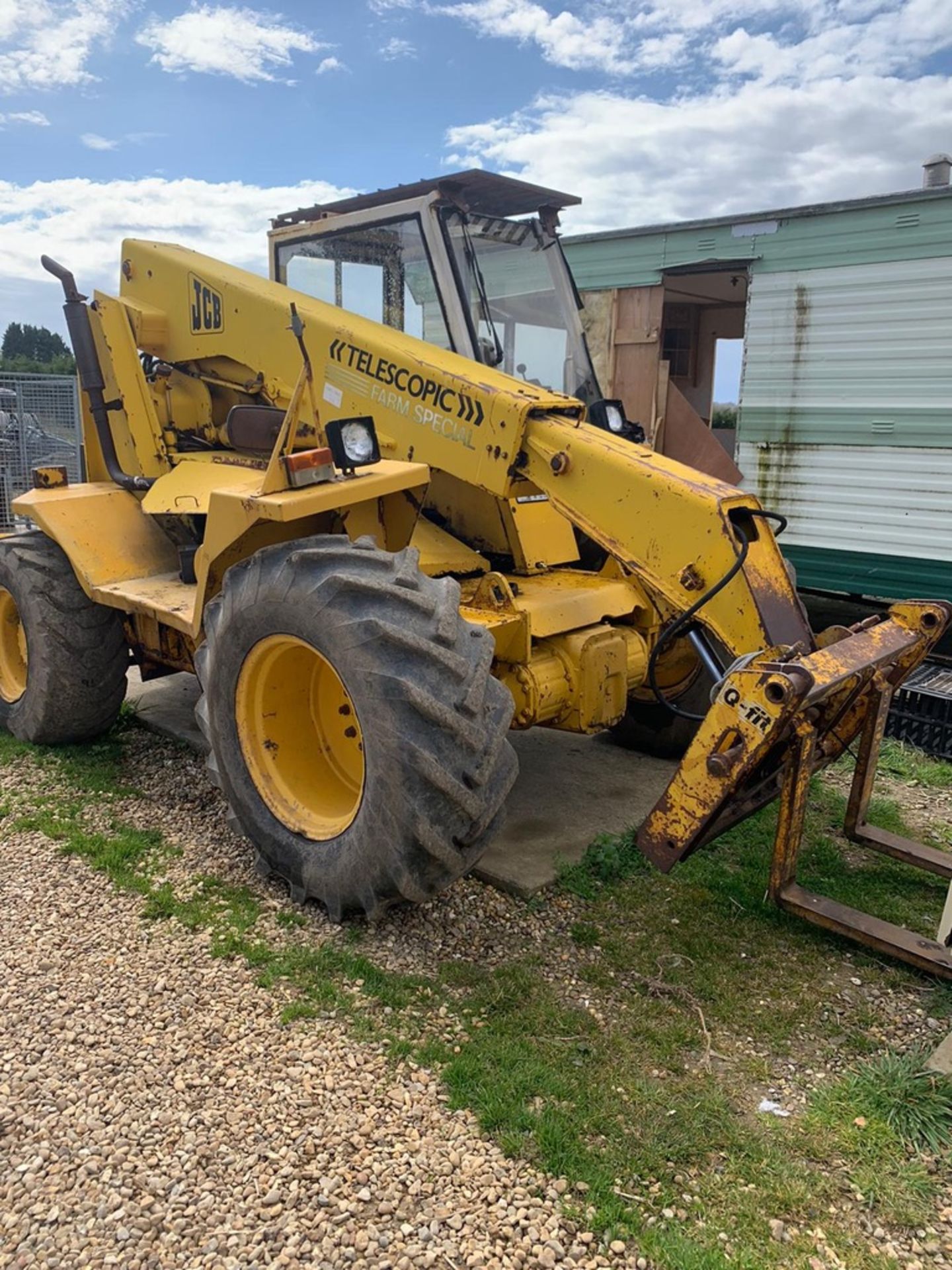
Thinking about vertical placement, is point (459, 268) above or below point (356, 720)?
above

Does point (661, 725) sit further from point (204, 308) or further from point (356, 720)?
point (204, 308)

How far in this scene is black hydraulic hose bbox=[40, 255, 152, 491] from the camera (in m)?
5.66

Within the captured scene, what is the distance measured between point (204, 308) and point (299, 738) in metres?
2.68

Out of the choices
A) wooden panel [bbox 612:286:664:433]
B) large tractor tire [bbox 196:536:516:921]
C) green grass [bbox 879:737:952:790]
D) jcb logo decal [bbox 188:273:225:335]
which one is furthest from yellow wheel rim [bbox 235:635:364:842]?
wooden panel [bbox 612:286:664:433]

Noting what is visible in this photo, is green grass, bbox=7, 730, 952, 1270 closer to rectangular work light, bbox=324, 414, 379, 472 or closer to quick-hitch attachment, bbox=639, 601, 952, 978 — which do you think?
quick-hitch attachment, bbox=639, 601, 952, 978

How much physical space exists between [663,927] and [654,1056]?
2.77ft

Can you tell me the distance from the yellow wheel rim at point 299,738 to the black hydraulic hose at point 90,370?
85.8 inches

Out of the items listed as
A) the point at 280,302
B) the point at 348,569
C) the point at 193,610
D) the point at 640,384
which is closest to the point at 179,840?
the point at 193,610

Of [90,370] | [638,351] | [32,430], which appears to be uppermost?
[638,351]

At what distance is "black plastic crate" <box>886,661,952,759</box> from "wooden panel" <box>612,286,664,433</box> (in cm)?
422

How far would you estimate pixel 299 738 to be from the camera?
4184mm

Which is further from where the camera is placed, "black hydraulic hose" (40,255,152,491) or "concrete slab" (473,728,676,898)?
"black hydraulic hose" (40,255,152,491)

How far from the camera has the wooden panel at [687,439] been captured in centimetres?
945

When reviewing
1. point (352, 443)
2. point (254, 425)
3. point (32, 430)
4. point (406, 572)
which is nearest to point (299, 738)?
point (406, 572)
